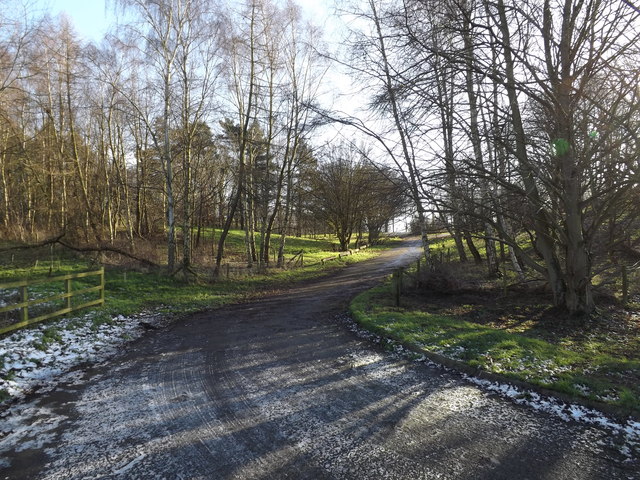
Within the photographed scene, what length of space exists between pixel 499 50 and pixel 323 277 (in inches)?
539

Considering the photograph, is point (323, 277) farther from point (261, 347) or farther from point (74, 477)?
point (74, 477)

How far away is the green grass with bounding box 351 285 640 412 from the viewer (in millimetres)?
4953

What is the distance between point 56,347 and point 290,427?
539 centimetres

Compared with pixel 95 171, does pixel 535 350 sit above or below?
below

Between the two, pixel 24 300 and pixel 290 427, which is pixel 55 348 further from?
pixel 290 427

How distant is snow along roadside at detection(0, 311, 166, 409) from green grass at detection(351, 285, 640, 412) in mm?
5413

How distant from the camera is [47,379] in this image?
572cm

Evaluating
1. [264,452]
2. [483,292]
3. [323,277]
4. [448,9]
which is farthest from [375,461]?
[323,277]

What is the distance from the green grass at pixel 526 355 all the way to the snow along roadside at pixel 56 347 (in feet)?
17.8

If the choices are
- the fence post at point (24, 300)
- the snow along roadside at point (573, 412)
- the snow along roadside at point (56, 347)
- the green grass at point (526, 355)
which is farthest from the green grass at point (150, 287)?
the snow along roadside at point (573, 412)

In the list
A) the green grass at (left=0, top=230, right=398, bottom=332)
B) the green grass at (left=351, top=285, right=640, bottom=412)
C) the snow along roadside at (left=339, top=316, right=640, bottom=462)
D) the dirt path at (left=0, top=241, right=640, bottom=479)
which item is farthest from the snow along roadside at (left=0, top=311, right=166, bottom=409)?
the snow along roadside at (left=339, top=316, right=640, bottom=462)

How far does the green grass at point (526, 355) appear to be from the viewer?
195 inches

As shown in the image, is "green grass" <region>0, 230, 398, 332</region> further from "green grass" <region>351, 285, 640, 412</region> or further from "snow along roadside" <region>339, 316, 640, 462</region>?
"snow along roadside" <region>339, 316, 640, 462</region>

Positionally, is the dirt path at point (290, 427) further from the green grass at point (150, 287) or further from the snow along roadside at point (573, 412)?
the green grass at point (150, 287)
